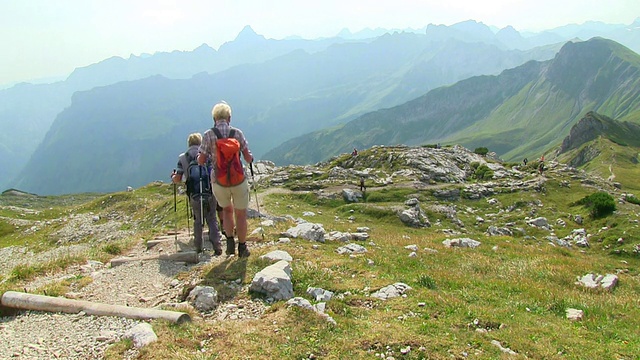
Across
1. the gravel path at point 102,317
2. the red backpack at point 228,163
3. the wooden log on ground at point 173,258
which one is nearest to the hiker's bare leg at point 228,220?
the gravel path at point 102,317

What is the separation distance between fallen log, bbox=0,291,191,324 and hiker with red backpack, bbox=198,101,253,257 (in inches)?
170

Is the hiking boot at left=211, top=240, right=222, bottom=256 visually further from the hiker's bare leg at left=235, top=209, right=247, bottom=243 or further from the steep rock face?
the steep rock face

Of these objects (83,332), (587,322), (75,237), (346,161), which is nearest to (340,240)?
(587,322)

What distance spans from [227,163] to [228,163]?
3 cm

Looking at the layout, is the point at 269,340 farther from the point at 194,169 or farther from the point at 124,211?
the point at 124,211

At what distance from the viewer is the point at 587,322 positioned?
34.6ft

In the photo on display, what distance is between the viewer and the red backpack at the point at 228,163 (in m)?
12.2

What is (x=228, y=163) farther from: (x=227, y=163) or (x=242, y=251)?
(x=242, y=251)

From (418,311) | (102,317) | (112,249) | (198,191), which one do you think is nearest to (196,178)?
(198,191)

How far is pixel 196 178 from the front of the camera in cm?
1480

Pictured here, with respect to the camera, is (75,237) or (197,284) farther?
(75,237)

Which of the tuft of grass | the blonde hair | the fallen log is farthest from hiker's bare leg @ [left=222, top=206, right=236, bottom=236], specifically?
the tuft of grass

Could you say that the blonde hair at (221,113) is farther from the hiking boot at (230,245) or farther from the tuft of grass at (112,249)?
the tuft of grass at (112,249)

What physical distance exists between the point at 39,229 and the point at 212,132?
60.4 meters
